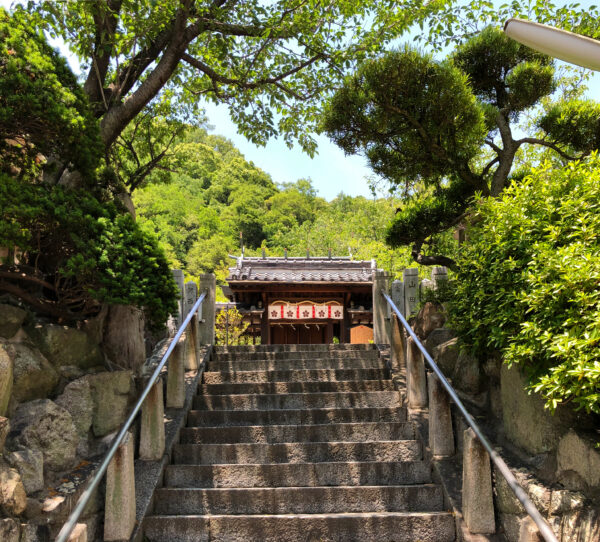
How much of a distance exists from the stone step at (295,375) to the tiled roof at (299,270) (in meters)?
A: 4.91

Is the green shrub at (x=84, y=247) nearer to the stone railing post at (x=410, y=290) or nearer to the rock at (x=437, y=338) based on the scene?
the rock at (x=437, y=338)

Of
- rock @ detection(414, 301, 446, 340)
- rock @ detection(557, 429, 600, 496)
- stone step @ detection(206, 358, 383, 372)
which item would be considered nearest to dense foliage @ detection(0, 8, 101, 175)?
stone step @ detection(206, 358, 383, 372)

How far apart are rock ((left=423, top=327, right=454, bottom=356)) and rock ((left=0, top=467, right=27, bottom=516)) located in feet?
15.6

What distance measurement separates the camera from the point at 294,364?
7.38m

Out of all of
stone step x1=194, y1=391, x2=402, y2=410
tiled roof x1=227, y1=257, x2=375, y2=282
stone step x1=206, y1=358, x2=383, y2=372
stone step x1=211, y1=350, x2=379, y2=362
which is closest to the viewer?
stone step x1=194, y1=391, x2=402, y2=410

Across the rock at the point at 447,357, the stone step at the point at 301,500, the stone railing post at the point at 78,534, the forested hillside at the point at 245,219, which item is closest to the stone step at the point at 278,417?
the rock at the point at 447,357

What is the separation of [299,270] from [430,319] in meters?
5.95

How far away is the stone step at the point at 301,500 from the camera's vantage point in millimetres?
4625

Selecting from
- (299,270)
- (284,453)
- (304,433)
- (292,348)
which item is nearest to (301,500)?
(284,453)

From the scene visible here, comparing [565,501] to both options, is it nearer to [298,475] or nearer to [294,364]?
[298,475]

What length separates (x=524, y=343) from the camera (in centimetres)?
410

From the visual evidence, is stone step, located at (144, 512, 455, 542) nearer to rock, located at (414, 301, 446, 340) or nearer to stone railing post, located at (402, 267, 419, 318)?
rock, located at (414, 301, 446, 340)

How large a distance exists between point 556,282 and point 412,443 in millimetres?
2449

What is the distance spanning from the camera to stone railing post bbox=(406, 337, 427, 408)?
5941 millimetres
